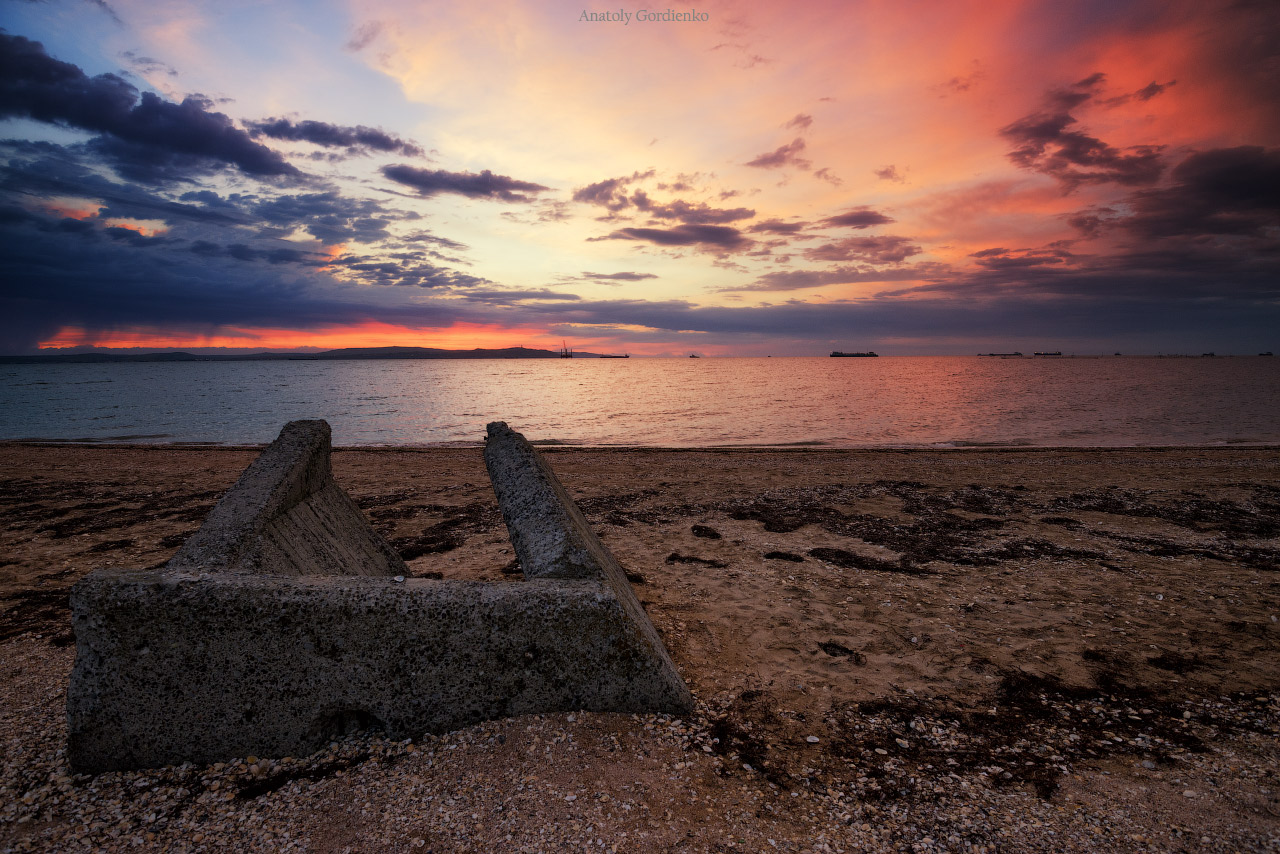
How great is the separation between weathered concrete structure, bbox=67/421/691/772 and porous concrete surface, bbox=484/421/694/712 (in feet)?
0.16

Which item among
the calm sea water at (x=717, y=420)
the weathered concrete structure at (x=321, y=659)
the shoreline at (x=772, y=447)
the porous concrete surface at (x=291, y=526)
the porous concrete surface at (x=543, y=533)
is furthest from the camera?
the calm sea water at (x=717, y=420)

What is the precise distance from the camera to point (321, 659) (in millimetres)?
3182

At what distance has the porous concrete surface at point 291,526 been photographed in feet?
13.4

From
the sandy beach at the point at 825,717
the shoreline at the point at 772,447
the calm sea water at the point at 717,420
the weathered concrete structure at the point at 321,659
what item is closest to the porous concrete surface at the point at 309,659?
the weathered concrete structure at the point at 321,659

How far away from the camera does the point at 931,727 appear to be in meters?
3.67

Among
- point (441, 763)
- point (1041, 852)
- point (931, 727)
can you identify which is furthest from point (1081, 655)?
point (441, 763)

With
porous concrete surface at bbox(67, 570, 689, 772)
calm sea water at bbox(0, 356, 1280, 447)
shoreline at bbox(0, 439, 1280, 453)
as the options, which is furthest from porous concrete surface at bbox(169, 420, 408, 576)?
calm sea water at bbox(0, 356, 1280, 447)

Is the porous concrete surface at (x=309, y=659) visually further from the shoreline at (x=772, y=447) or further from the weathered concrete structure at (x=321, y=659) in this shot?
the shoreline at (x=772, y=447)

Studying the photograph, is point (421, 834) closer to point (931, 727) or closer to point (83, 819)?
point (83, 819)

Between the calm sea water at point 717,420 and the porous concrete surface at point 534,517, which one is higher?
the porous concrete surface at point 534,517

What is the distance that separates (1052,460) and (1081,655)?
1257cm

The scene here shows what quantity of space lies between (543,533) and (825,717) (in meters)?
2.24

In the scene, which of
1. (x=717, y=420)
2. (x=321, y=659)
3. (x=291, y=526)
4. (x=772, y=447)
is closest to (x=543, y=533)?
(x=321, y=659)

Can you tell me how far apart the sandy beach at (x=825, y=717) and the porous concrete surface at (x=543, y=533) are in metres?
0.49
